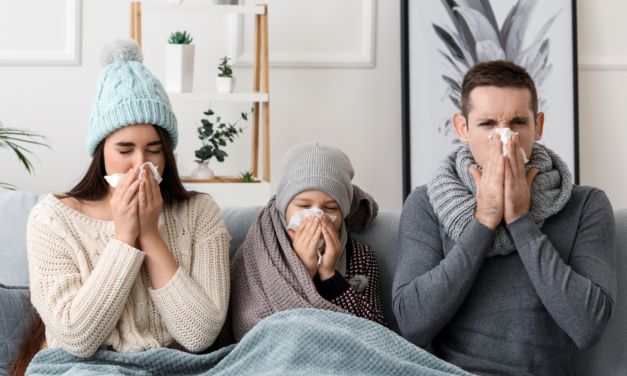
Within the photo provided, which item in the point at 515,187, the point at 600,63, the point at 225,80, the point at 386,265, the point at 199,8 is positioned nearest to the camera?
the point at 515,187

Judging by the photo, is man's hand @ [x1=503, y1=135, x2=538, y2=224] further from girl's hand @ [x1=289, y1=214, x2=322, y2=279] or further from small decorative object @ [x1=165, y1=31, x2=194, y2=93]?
small decorative object @ [x1=165, y1=31, x2=194, y2=93]

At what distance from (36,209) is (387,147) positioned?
1.69 meters

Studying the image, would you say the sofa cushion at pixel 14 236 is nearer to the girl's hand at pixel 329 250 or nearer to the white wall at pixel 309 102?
the girl's hand at pixel 329 250

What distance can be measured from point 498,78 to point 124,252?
98 cm

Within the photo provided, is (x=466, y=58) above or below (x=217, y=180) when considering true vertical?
above

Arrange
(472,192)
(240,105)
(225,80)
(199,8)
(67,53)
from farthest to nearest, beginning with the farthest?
(240,105) < (67,53) < (225,80) < (199,8) < (472,192)

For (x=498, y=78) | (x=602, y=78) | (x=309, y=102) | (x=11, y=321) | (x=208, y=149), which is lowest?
(x=11, y=321)

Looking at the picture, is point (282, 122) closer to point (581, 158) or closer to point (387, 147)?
point (387, 147)

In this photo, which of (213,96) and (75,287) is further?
(213,96)

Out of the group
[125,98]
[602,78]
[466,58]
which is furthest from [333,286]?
[602,78]

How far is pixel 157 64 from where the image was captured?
97.0 inches

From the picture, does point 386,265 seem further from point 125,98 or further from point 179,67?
point 179,67

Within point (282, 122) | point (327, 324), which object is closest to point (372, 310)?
point (327, 324)

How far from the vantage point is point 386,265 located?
5.45ft
